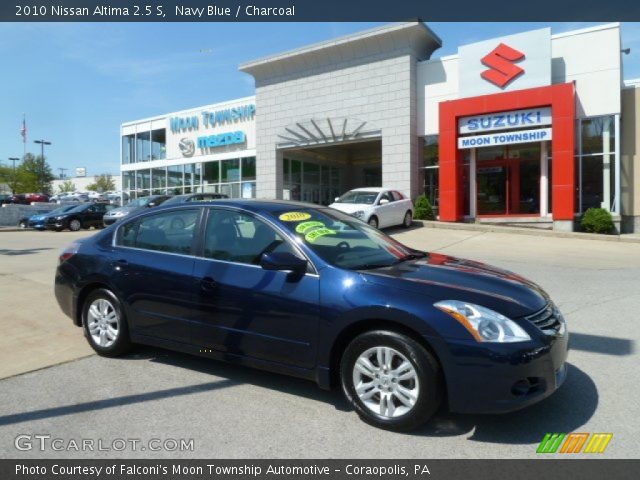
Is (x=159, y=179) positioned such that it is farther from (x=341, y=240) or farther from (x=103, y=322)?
(x=341, y=240)

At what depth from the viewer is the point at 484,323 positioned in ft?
10.9

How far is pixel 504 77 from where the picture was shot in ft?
65.1

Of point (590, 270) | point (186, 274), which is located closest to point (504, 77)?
point (590, 270)

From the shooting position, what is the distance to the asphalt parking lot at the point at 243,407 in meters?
3.26

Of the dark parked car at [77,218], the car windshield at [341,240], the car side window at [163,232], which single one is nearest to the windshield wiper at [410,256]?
the car windshield at [341,240]

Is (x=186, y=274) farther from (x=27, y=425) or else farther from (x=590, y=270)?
(x=590, y=270)

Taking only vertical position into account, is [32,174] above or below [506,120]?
above

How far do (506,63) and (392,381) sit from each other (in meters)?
19.2

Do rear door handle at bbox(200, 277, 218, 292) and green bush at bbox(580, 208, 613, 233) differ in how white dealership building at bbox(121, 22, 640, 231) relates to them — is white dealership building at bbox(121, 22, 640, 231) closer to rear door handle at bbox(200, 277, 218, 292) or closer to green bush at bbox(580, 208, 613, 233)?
green bush at bbox(580, 208, 613, 233)

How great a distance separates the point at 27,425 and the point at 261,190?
78.8ft

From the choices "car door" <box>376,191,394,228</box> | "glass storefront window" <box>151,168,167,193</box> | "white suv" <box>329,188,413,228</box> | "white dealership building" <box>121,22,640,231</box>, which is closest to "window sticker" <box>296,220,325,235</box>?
"white suv" <box>329,188,413,228</box>

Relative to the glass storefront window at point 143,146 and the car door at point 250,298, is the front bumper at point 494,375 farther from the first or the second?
the glass storefront window at point 143,146

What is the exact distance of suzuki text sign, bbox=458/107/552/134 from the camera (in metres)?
19.2
